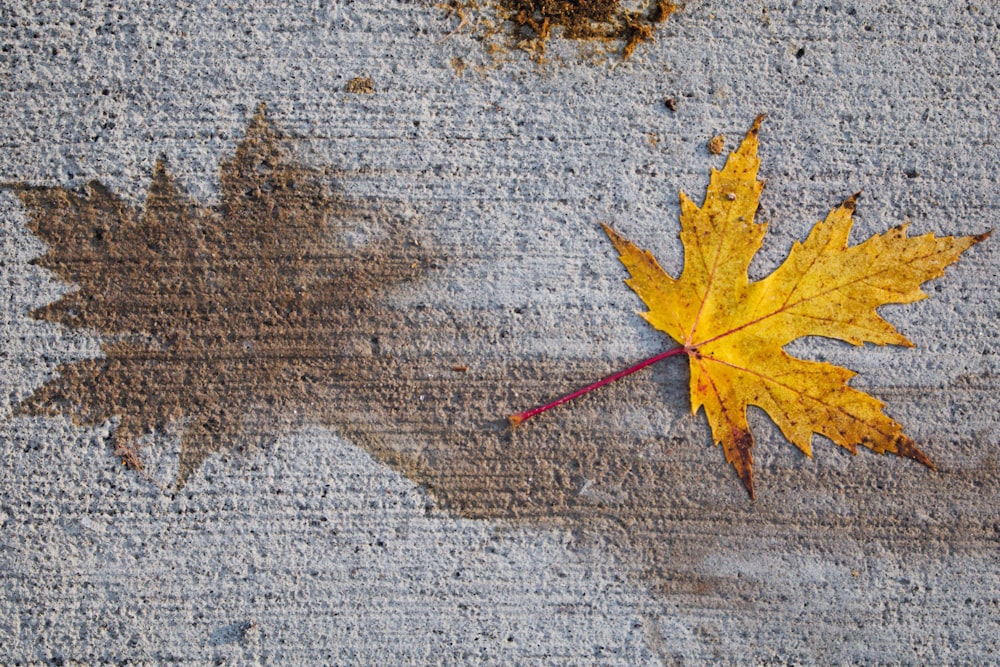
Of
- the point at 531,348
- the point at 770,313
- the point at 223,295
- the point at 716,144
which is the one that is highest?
the point at 716,144

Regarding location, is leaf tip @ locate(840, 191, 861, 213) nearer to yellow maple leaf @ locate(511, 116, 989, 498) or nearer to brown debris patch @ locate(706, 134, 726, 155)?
yellow maple leaf @ locate(511, 116, 989, 498)

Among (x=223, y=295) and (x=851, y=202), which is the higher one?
(x=851, y=202)

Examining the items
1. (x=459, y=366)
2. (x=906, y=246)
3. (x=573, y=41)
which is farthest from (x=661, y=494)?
(x=573, y=41)

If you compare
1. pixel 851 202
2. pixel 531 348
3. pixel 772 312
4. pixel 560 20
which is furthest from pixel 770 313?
pixel 560 20

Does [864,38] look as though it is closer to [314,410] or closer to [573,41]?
[573,41]

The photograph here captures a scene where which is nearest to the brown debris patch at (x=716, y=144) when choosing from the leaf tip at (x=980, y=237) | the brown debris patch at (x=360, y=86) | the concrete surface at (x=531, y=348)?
the concrete surface at (x=531, y=348)

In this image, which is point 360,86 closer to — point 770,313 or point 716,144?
point 716,144

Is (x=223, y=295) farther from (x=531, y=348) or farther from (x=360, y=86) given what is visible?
(x=531, y=348)

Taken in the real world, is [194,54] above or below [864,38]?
below
